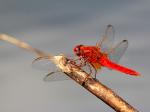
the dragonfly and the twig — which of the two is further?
the dragonfly

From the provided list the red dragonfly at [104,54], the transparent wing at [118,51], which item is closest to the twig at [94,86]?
the red dragonfly at [104,54]

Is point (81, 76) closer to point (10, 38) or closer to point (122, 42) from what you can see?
point (10, 38)

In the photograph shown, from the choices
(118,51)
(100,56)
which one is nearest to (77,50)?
(100,56)

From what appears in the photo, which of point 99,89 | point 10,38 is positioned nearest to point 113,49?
point 99,89

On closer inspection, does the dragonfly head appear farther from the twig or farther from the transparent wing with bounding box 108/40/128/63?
the twig

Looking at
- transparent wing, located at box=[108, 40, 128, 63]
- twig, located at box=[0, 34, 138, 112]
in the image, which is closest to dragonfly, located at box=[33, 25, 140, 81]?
transparent wing, located at box=[108, 40, 128, 63]

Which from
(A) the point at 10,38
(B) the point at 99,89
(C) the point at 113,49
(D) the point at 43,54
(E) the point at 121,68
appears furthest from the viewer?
(C) the point at 113,49

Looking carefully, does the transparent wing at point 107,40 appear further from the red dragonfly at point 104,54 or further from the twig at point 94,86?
the twig at point 94,86
